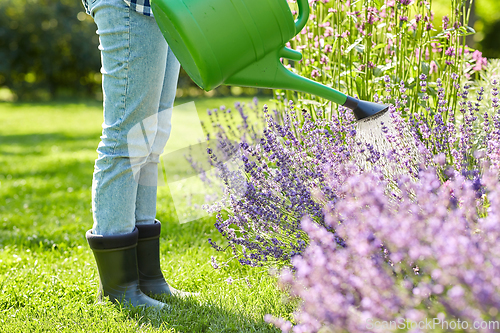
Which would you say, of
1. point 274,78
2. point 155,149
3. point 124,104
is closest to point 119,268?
point 155,149

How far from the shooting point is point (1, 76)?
1433cm

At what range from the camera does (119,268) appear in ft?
5.37

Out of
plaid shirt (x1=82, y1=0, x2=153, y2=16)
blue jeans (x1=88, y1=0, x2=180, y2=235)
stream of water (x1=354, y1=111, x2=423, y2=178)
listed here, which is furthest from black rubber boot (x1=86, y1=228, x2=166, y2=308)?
stream of water (x1=354, y1=111, x2=423, y2=178)

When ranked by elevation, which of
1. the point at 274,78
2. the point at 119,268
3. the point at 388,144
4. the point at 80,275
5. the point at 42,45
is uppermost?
the point at 274,78

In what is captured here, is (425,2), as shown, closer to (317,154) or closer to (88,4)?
(317,154)

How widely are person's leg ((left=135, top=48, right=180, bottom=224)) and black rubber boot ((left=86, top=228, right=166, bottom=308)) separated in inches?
7.2

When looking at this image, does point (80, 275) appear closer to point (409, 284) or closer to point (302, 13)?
point (302, 13)

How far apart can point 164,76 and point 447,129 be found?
3.61 ft

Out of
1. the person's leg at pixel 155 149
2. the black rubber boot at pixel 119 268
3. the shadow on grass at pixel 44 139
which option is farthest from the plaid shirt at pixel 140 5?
the shadow on grass at pixel 44 139

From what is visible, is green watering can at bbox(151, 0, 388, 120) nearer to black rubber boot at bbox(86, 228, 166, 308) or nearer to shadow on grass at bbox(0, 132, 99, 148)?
black rubber boot at bbox(86, 228, 166, 308)

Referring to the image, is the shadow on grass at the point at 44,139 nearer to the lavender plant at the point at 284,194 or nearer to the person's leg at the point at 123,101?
the person's leg at the point at 123,101

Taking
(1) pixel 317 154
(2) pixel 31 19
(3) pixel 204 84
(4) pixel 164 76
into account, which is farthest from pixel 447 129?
(2) pixel 31 19

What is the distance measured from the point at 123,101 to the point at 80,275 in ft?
2.94

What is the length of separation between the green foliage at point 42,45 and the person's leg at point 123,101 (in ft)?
47.0
